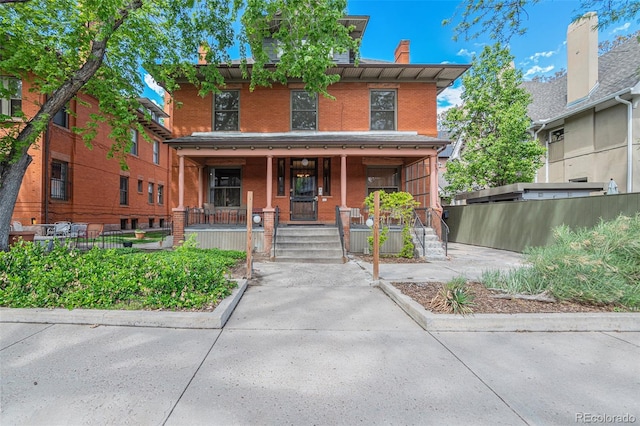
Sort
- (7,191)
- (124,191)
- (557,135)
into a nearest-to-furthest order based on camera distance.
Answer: (7,191)
(557,135)
(124,191)

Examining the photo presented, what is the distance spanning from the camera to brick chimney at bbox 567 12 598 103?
14711 mm

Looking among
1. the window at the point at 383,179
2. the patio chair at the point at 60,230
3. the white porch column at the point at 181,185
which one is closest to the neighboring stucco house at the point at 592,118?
the window at the point at 383,179

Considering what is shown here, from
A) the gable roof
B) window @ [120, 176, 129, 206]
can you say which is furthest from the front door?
the gable roof

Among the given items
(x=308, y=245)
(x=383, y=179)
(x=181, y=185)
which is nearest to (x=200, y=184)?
(x=181, y=185)

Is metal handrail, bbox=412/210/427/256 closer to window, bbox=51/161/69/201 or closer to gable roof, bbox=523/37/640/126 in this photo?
gable roof, bbox=523/37/640/126

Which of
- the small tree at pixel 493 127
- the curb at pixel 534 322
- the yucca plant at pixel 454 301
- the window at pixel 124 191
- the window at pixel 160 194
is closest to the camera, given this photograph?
the curb at pixel 534 322

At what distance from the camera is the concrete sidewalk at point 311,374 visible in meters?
2.18

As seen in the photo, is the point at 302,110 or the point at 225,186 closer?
the point at 302,110

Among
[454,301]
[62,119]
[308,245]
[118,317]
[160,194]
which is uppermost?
[62,119]

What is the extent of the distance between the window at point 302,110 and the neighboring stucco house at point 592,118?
42.5ft

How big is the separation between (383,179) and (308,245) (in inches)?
208

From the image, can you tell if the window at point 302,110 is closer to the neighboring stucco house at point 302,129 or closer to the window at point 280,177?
the neighboring stucco house at point 302,129

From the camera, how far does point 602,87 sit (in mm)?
14289

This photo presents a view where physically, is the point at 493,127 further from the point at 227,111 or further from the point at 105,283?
the point at 105,283
